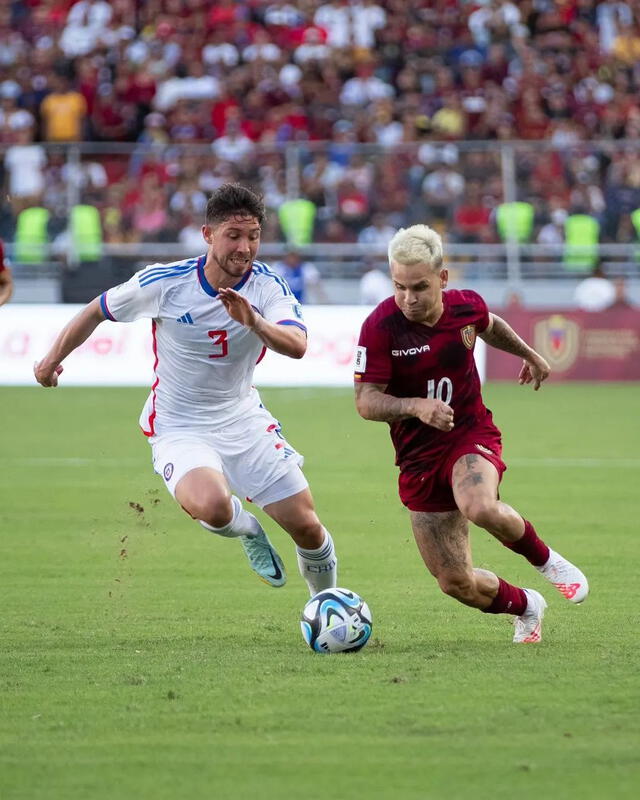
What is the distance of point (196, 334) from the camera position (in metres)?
6.97

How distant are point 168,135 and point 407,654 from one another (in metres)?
A: 19.7

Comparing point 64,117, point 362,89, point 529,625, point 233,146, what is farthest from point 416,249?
point 362,89

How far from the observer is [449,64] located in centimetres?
2655

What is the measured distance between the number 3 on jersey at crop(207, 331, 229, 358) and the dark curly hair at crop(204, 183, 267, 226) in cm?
56

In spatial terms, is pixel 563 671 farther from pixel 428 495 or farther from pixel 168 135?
pixel 168 135

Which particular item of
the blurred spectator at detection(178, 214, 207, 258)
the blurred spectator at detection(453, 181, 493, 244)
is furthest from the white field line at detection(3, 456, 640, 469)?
the blurred spectator at detection(453, 181, 493, 244)

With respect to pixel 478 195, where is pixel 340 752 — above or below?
above

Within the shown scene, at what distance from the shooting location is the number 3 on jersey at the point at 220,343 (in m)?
6.94

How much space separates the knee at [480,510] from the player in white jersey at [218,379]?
1.01 metres

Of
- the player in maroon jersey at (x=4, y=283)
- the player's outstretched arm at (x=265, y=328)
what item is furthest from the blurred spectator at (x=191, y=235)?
the player's outstretched arm at (x=265, y=328)

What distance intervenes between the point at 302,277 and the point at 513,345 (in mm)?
15720

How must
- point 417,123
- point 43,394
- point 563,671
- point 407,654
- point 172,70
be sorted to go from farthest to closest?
point 172,70, point 417,123, point 43,394, point 407,654, point 563,671

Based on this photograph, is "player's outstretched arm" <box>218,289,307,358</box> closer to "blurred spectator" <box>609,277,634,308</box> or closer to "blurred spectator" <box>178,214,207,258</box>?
"blurred spectator" <box>609,277,634,308</box>

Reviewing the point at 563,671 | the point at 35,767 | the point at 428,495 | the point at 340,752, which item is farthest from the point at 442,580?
the point at 35,767
